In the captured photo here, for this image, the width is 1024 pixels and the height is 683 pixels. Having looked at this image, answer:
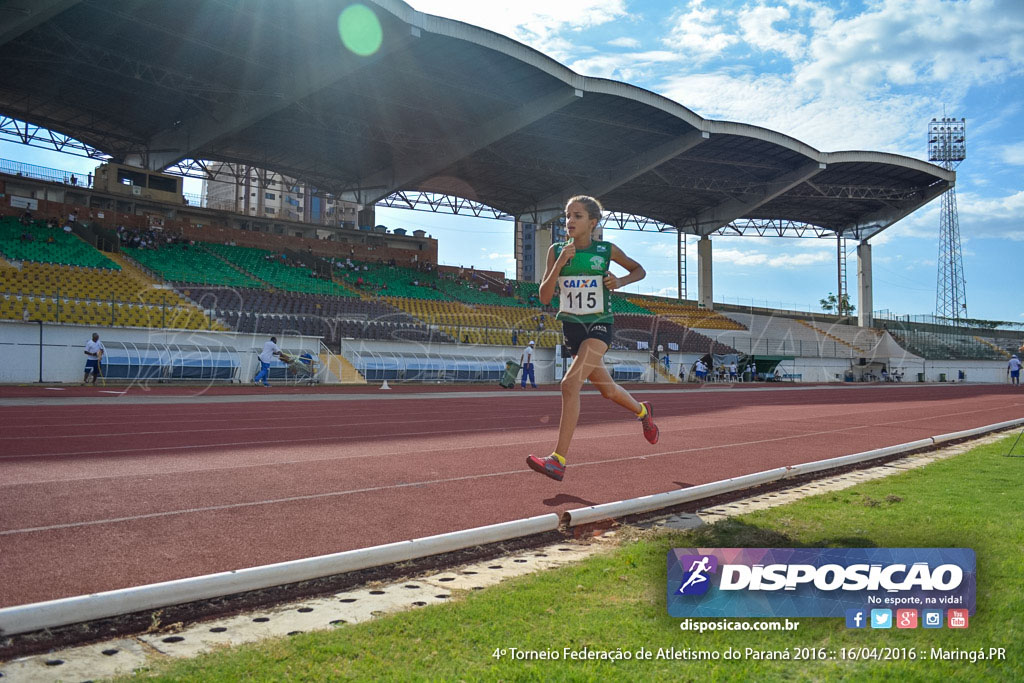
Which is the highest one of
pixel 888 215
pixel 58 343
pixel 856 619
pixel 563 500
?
pixel 888 215

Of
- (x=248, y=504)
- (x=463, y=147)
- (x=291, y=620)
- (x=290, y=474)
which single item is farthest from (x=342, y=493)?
(x=463, y=147)

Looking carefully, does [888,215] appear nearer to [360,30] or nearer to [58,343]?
[360,30]

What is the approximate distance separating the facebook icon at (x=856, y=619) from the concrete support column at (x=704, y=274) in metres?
55.4

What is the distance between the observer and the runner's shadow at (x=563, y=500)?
5.14m

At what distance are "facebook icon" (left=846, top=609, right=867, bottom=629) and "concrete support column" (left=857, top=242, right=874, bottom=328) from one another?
63.2m

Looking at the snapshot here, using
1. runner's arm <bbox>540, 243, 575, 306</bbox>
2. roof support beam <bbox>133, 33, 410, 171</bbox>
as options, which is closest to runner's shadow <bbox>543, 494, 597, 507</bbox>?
runner's arm <bbox>540, 243, 575, 306</bbox>

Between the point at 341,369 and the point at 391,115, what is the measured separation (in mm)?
15263

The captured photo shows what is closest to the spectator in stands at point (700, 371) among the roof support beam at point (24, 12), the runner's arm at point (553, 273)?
the roof support beam at point (24, 12)

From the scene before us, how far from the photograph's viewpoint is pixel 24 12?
78.3 feet

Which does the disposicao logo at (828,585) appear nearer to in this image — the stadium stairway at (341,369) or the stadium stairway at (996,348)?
the stadium stairway at (341,369)

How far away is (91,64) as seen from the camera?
1172 inches

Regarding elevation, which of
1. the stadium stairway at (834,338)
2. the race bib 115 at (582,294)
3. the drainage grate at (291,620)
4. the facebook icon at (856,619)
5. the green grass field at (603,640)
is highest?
the stadium stairway at (834,338)

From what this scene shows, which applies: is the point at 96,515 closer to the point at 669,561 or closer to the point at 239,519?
the point at 239,519

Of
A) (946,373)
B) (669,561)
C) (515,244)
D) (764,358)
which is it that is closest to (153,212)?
(515,244)
